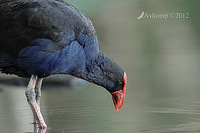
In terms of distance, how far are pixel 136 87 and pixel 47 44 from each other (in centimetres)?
236

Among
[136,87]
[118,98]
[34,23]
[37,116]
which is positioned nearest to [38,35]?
[34,23]

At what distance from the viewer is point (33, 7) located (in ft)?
18.7

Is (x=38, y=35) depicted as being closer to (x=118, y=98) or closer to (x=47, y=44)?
(x=47, y=44)

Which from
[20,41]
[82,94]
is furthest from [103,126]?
[82,94]

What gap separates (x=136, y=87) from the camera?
24.9 feet

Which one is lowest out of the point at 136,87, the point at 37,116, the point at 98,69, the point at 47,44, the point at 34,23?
the point at 136,87

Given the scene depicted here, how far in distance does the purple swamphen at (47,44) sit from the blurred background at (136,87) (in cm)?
43

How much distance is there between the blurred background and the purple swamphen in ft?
1.39

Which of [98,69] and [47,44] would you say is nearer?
[47,44]

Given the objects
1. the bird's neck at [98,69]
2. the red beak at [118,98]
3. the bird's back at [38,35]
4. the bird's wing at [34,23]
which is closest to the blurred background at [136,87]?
the red beak at [118,98]

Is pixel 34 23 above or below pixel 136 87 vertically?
above

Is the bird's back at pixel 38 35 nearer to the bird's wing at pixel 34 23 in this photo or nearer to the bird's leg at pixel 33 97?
the bird's wing at pixel 34 23

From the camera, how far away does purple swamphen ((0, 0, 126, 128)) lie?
5.59 meters

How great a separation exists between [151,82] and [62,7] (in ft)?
8.51
